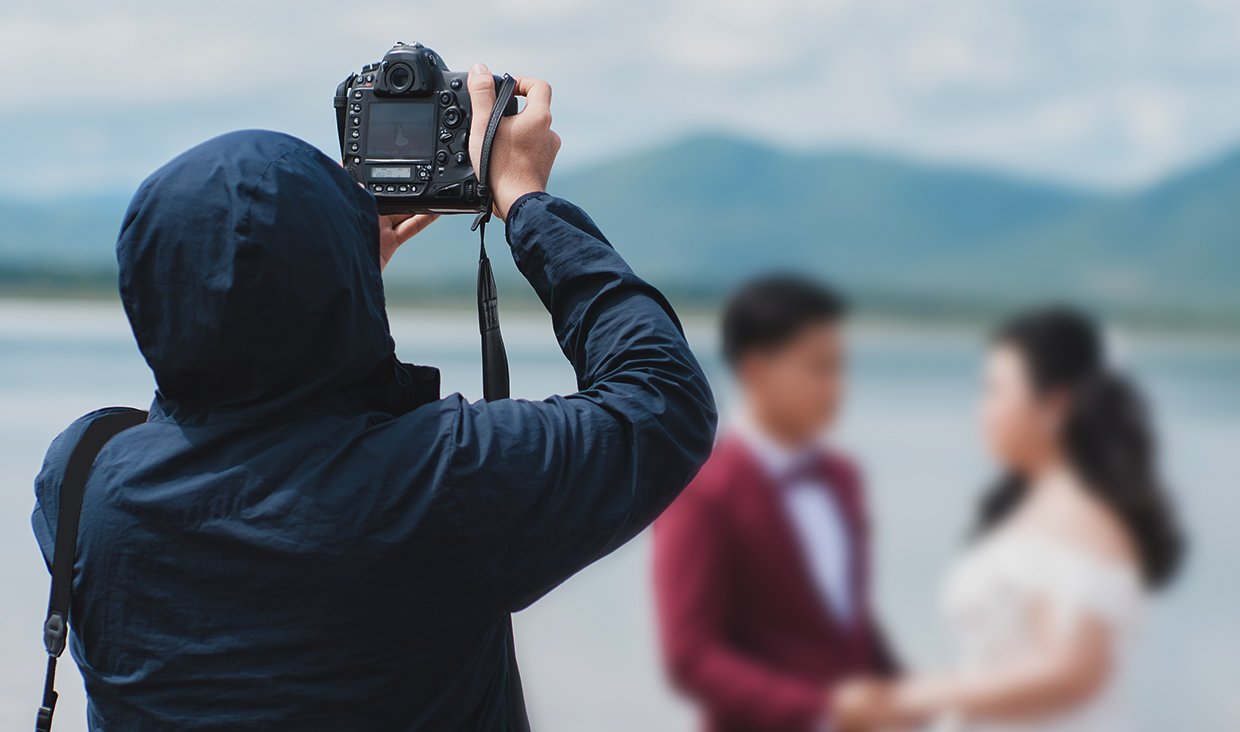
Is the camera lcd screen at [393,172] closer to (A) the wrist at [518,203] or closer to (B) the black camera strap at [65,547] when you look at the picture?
(A) the wrist at [518,203]

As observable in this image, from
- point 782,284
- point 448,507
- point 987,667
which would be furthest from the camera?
point 782,284

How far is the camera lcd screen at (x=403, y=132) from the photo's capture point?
75cm

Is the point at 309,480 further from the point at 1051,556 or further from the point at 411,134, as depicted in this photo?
the point at 1051,556

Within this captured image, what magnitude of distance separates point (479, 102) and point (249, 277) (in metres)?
0.22

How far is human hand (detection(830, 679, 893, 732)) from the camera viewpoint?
1061 millimetres

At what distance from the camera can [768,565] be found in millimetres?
1049

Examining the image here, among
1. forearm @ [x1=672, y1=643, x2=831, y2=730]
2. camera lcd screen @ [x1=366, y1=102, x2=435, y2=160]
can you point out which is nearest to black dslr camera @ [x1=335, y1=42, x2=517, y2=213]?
camera lcd screen @ [x1=366, y1=102, x2=435, y2=160]

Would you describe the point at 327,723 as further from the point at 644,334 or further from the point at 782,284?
the point at 782,284

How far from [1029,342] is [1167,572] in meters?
0.24

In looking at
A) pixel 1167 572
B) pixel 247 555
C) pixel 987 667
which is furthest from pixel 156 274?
pixel 1167 572

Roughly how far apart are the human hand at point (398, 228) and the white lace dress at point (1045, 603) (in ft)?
1.88

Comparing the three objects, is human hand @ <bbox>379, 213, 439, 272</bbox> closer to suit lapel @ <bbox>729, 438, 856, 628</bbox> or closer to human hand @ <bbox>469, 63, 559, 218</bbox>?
human hand @ <bbox>469, 63, 559, 218</bbox>

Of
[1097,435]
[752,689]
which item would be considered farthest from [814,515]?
[1097,435]

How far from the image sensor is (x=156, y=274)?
0.53 metres
